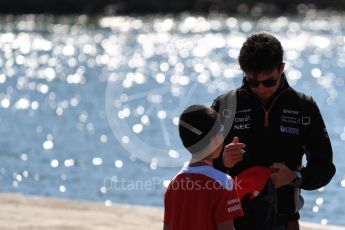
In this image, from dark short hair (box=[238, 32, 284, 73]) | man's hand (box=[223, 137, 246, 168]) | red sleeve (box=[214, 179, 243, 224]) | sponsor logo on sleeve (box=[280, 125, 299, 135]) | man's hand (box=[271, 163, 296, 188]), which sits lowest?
red sleeve (box=[214, 179, 243, 224])

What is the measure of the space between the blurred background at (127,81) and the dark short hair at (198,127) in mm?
4268

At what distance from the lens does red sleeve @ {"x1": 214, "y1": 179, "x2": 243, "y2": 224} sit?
4.61m

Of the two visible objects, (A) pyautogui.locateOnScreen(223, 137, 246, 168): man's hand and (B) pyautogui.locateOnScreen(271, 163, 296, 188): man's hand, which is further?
(B) pyautogui.locateOnScreen(271, 163, 296, 188): man's hand

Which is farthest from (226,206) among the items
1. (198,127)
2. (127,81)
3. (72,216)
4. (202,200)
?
(127,81)

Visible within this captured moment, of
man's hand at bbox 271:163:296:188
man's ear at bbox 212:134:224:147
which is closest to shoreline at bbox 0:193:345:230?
man's hand at bbox 271:163:296:188

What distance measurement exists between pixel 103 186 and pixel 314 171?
39.1 feet

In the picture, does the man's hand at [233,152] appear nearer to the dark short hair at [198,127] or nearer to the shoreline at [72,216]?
the dark short hair at [198,127]

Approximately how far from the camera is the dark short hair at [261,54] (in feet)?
15.5

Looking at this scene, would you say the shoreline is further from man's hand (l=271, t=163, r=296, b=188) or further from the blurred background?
man's hand (l=271, t=163, r=296, b=188)

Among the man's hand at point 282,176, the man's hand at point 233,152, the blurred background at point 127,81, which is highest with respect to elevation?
the blurred background at point 127,81

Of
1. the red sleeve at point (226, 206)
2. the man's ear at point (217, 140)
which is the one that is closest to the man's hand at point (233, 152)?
the man's ear at point (217, 140)

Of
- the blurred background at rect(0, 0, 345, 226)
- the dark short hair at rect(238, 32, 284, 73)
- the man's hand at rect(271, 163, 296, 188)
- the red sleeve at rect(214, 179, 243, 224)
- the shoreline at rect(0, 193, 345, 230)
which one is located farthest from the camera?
the blurred background at rect(0, 0, 345, 226)

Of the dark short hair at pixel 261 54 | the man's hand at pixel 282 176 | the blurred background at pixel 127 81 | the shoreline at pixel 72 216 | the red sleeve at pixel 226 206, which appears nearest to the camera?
the red sleeve at pixel 226 206

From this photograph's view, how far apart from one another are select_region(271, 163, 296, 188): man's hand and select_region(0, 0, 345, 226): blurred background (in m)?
4.11
